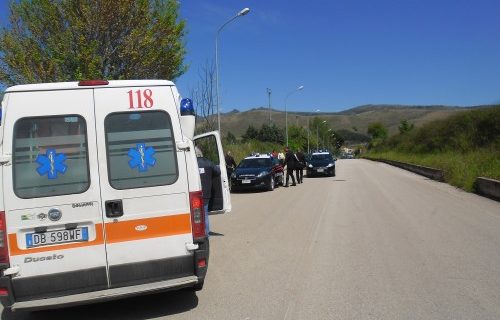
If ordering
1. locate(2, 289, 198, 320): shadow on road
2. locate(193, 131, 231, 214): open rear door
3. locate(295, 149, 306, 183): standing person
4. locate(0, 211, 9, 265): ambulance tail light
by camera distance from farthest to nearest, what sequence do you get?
1. locate(295, 149, 306, 183): standing person
2. locate(193, 131, 231, 214): open rear door
3. locate(2, 289, 198, 320): shadow on road
4. locate(0, 211, 9, 265): ambulance tail light

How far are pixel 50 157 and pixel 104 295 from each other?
1.41 metres

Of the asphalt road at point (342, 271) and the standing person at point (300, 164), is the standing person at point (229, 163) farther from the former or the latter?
the asphalt road at point (342, 271)

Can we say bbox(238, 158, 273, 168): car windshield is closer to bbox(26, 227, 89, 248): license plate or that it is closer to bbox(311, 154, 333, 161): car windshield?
bbox(311, 154, 333, 161): car windshield

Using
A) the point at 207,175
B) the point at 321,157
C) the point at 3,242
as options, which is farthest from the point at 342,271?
the point at 321,157

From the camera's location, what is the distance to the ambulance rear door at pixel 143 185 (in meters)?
4.96

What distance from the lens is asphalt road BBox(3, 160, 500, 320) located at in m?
5.18

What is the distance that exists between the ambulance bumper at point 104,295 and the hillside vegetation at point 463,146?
47.5 feet

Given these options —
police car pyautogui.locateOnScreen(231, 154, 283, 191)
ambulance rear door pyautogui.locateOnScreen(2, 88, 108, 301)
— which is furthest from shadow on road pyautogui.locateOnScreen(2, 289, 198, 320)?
police car pyautogui.locateOnScreen(231, 154, 283, 191)

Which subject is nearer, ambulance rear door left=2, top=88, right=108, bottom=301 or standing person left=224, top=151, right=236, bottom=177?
ambulance rear door left=2, top=88, right=108, bottom=301

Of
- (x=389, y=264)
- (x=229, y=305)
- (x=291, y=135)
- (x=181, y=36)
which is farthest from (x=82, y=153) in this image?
(x=291, y=135)

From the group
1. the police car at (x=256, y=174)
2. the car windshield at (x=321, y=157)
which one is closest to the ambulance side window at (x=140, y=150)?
the police car at (x=256, y=174)

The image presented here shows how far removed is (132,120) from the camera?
5090mm

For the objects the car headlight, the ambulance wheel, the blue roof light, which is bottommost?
the ambulance wheel

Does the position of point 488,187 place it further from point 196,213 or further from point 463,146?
point 463,146
